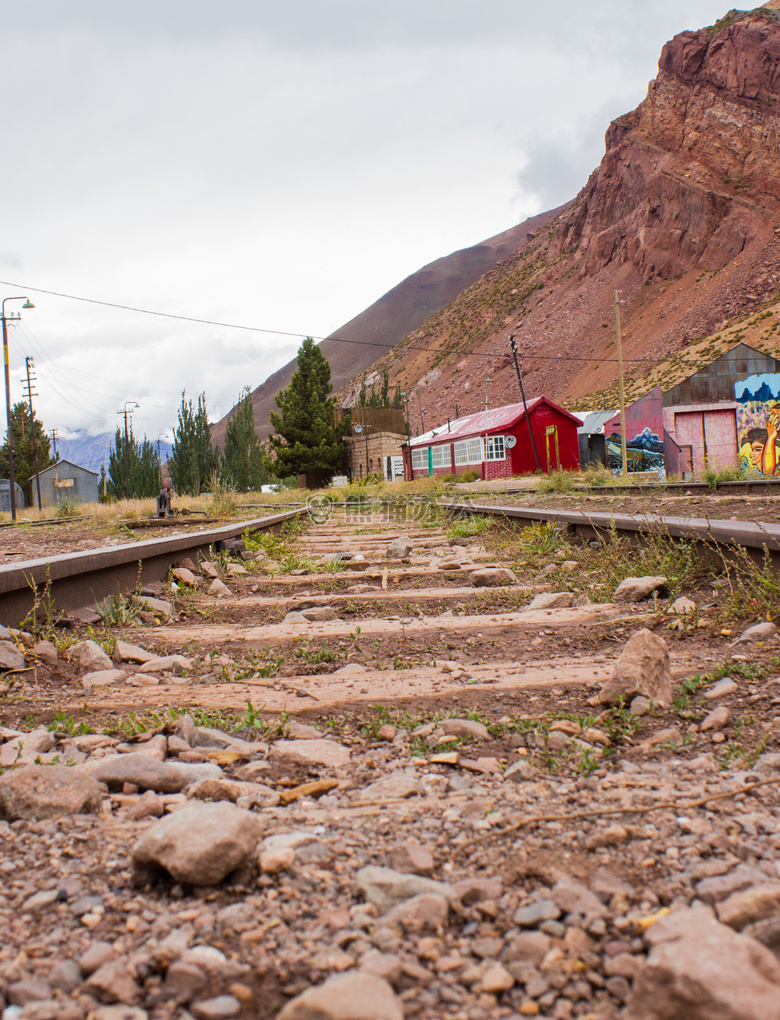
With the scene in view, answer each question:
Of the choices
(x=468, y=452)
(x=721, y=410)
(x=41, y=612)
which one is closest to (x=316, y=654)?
(x=41, y=612)

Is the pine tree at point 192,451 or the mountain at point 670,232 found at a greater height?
the mountain at point 670,232

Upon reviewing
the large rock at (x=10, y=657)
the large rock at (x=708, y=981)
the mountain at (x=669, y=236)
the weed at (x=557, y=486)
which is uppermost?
the mountain at (x=669, y=236)

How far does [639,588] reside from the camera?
4324 mm

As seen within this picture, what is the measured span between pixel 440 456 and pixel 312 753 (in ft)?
140

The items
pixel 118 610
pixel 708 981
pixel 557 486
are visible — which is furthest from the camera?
pixel 557 486

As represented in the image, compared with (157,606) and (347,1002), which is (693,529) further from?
(347,1002)

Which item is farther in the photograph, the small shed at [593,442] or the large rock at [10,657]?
the small shed at [593,442]

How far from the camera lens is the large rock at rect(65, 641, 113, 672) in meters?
3.43

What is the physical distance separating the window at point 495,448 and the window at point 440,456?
5667 millimetres

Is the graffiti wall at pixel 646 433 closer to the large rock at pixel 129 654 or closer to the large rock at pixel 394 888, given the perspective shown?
the large rock at pixel 129 654

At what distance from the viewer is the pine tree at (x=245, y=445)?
45750 mm

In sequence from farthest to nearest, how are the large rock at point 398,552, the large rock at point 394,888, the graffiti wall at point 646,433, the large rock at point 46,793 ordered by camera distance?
1. the graffiti wall at point 646,433
2. the large rock at point 398,552
3. the large rock at point 46,793
4. the large rock at point 394,888

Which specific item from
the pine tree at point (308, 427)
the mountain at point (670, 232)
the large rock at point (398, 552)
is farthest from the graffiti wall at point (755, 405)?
the mountain at point (670, 232)

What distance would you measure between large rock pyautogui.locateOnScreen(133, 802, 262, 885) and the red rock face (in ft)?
303
